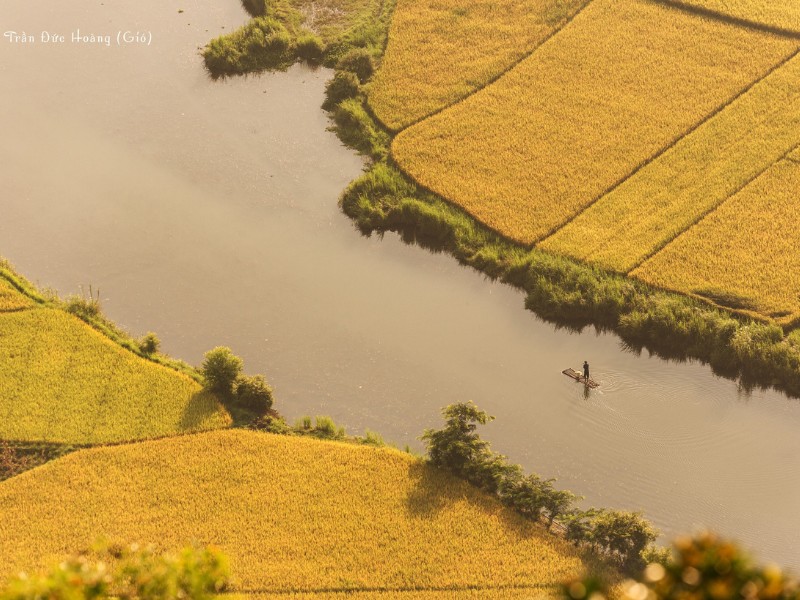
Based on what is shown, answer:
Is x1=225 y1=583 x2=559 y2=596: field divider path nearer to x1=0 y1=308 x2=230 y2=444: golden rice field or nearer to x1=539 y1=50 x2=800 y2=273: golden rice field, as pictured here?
x1=0 y1=308 x2=230 y2=444: golden rice field

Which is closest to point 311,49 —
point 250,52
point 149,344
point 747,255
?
point 250,52

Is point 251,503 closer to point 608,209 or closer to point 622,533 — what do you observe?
point 622,533

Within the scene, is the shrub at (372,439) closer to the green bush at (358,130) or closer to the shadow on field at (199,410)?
the shadow on field at (199,410)

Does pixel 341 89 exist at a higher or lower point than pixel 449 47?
lower

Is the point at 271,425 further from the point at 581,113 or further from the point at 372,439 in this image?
the point at 581,113

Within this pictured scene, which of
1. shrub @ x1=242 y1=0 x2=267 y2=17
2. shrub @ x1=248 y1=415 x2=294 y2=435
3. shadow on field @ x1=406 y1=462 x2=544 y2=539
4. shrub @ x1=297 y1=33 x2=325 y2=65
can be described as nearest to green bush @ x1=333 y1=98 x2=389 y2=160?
shrub @ x1=297 y1=33 x2=325 y2=65

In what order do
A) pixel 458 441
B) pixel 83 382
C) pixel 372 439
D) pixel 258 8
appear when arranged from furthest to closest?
pixel 258 8 < pixel 83 382 < pixel 372 439 < pixel 458 441

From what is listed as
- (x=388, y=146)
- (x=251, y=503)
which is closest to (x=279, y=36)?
(x=388, y=146)
